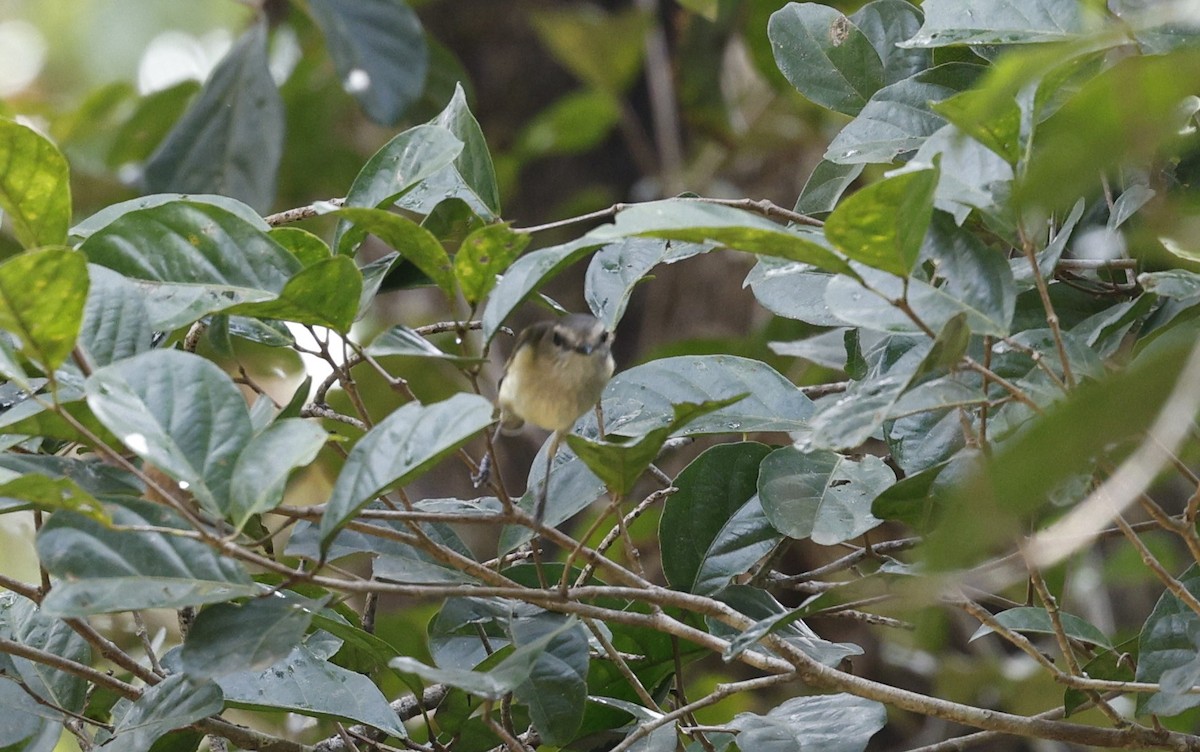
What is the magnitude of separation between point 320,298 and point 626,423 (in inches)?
13.6

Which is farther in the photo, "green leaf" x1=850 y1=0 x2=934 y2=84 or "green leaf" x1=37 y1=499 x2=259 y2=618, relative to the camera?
"green leaf" x1=850 y1=0 x2=934 y2=84

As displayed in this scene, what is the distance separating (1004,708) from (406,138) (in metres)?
2.13

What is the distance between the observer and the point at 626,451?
33.0 inches

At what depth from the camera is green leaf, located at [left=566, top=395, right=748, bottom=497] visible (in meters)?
0.82

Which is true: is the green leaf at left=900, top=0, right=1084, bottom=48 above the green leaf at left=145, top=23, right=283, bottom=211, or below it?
above

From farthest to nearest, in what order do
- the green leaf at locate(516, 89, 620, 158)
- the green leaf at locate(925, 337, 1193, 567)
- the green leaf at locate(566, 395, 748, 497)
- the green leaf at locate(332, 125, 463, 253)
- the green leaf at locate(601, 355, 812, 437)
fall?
the green leaf at locate(516, 89, 620, 158) → the green leaf at locate(601, 355, 812, 437) → the green leaf at locate(332, 125, 463, 253) → the green leaf at locate(566, 395, 748, 497) → the green leaf at locate(925, 337, 1193, 567)

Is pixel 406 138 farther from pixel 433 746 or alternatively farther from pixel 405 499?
pixel 433 746

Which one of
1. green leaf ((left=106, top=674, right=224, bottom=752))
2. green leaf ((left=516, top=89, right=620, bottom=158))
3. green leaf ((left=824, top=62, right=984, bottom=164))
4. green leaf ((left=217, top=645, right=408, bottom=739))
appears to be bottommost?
green leaf ((left=516, top=89, right=620, bottom=158))

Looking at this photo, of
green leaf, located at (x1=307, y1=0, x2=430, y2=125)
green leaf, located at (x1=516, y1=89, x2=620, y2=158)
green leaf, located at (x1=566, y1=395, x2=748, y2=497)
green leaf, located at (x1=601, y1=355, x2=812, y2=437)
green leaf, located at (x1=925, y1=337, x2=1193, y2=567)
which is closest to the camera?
green leaf, located at (x1=925, y1=337, x2=1193, y2=567)

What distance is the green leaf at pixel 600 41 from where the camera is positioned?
291 centimetres

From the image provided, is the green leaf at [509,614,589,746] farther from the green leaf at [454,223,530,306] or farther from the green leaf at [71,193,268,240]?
the green leaf at [71,193,268,240]

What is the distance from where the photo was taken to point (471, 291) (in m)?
0.91

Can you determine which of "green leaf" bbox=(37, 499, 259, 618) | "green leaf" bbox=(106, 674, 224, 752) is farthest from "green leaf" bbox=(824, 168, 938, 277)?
"green leaf" bbox=(106, 674, 224, 752)

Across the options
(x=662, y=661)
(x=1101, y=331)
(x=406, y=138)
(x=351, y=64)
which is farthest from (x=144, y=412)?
(x=351, y=64)
